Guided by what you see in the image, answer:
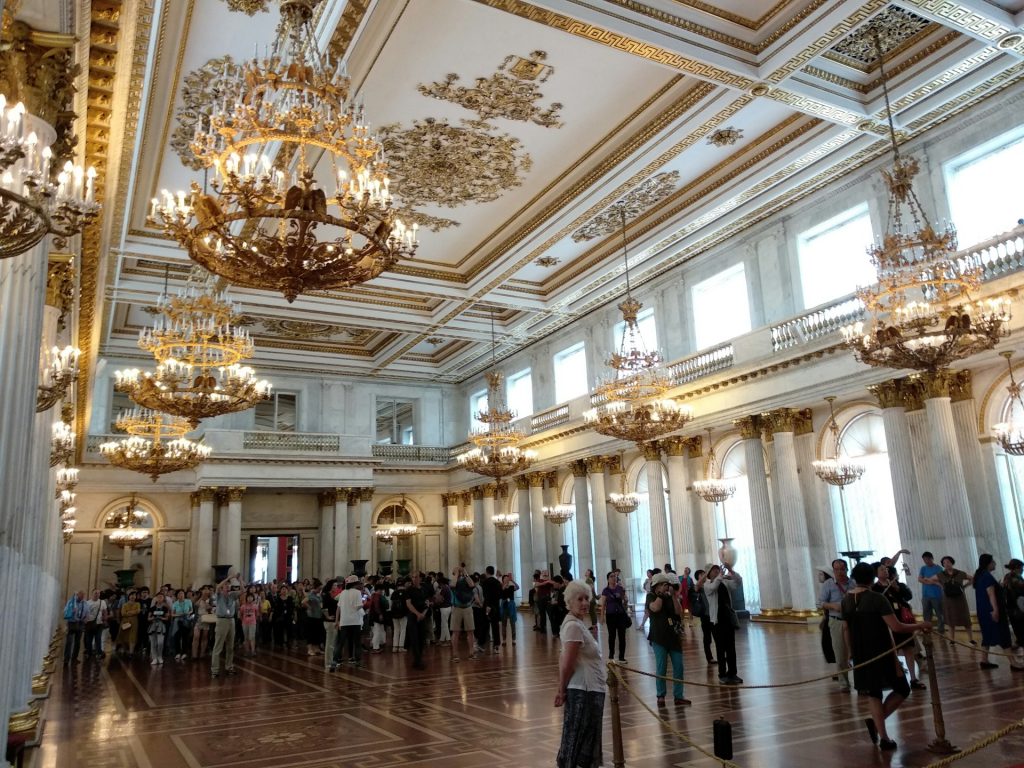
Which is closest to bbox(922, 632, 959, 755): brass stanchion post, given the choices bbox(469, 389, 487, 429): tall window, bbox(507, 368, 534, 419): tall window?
bbox(507, 368, 534, 419): tall window

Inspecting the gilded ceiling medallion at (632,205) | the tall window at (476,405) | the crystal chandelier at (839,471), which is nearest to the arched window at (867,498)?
the crystal chandelier at (839,471)

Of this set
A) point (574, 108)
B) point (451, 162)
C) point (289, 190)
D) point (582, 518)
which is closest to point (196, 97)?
point (451, 162)

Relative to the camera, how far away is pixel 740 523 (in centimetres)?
1662

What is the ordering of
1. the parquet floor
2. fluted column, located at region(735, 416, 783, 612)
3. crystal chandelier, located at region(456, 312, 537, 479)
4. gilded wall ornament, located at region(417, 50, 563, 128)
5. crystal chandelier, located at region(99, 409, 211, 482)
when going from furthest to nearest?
crystal chandelier, located at region(456, 312, 537, 479)
fluted column, located at region(735, 416, 783, 612)
crystal chandelier, located at region(99, 409, 211, 482)
gilded wall ornament, located at region(417, 50, 563, 128)
the parquet floor

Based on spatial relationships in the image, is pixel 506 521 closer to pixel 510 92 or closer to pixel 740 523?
pixel 740 523

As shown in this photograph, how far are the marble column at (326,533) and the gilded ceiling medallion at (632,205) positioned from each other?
1210cm

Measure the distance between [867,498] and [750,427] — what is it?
7.86ft

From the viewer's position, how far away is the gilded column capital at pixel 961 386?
1212cm

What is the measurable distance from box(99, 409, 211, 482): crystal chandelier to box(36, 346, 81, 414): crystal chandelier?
28.3ft

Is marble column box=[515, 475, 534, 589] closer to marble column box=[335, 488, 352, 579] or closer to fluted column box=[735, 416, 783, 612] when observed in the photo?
marble column box=[335, 488, 352, 579]

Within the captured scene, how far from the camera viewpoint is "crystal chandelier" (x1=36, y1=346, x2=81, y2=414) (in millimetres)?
A: 5758

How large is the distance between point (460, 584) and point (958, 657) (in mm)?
7235

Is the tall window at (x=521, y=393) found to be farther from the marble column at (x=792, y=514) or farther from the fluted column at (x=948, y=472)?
the fluted column at (x=948, y=472)

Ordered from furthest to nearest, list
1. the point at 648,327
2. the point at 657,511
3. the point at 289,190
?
the point at 648,327 → the point at 657,511 → the point at 289,190
